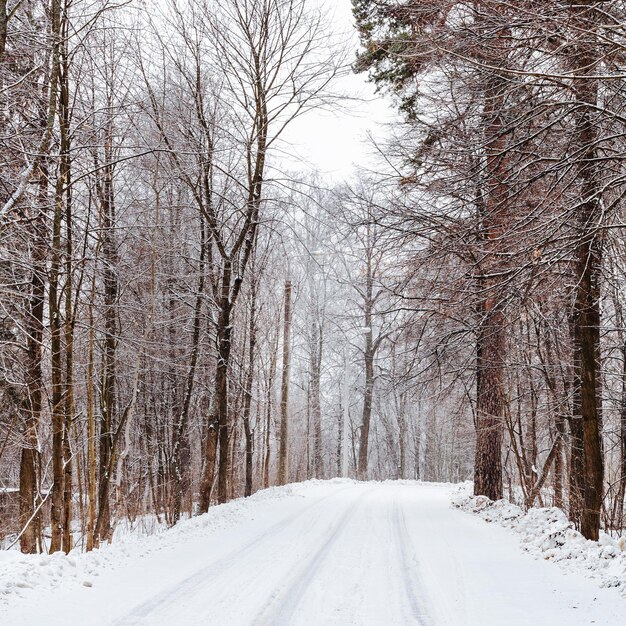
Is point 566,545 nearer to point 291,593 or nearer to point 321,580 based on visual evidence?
point 321,580

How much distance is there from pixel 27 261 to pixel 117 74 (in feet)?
18.1

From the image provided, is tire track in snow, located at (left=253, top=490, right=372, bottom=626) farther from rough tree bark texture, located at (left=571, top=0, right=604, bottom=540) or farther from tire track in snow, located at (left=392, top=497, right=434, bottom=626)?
rough tree bark texture, located at (left=571, top=0, right=604, bottom=540)

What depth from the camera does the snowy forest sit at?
6.50 meters

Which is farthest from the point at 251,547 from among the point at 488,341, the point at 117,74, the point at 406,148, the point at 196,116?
the point at 196,116

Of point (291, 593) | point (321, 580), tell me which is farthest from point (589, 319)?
point (291, 593)

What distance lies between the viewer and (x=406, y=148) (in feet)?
35.3

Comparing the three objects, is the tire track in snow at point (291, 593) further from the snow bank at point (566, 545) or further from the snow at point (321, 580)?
the snow bank at point (566, 545)

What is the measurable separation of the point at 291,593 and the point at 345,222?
260 inches

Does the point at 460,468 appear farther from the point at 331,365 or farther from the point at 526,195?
the point at 526,195

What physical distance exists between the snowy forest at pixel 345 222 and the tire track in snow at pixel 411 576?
2.41 metres

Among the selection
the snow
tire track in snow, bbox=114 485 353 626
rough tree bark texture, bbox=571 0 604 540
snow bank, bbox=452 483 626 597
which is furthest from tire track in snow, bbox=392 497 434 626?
rough tree bark texture, bbox=571 0 604 540

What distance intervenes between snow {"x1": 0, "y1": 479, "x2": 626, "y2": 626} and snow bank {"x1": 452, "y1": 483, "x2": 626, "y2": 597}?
0.10 ft

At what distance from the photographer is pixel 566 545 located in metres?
6.93

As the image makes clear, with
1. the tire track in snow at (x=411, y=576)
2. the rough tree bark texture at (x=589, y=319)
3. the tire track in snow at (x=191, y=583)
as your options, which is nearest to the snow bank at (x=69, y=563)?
the tire track in snow at (x=191, y=583)
